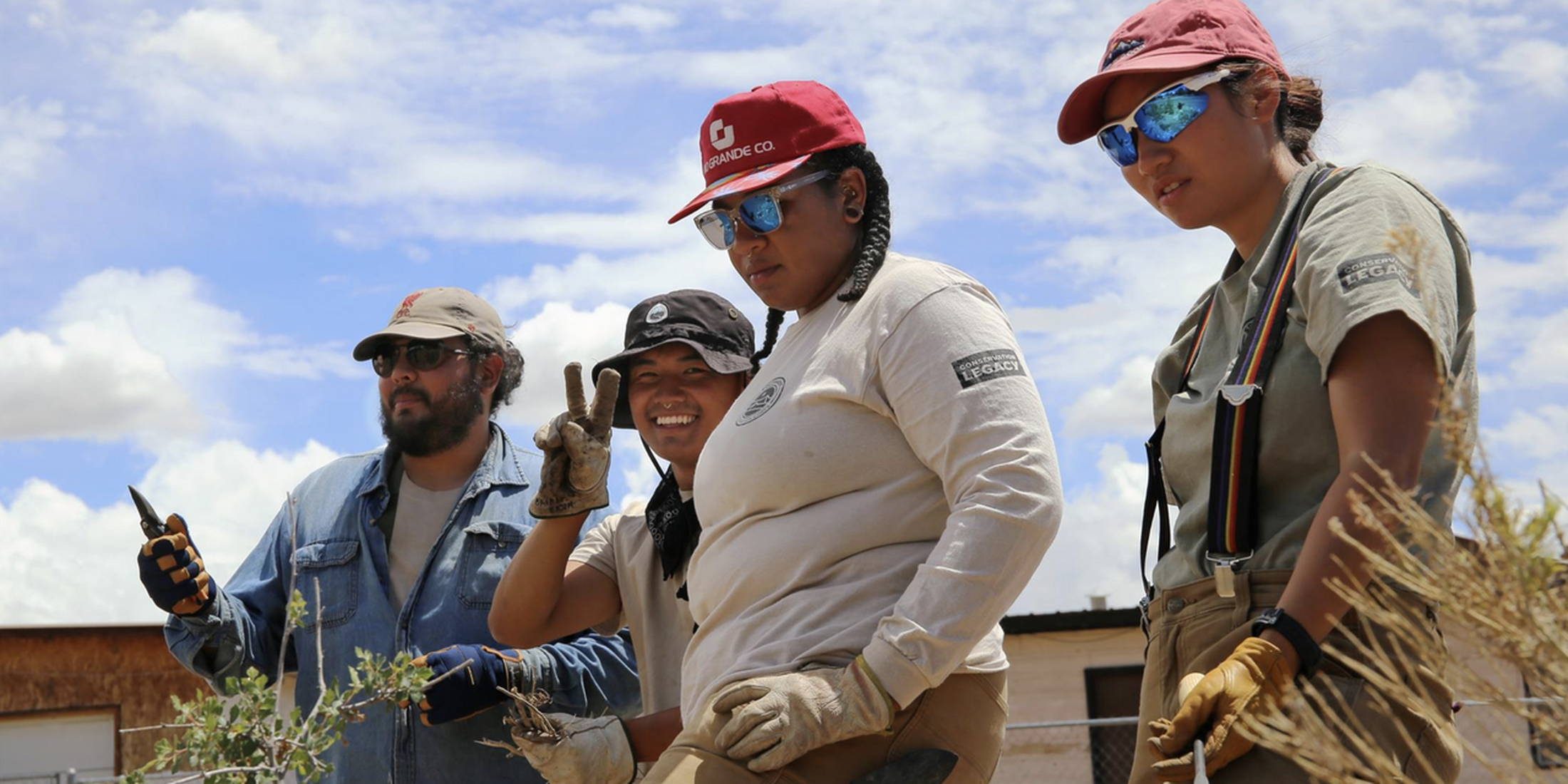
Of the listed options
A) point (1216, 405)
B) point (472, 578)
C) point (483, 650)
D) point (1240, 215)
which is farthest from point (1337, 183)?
point (472, 578)

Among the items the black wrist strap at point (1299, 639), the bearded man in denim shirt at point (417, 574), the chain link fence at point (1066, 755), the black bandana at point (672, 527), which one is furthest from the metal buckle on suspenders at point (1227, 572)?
the chain link fence at point (1066, 755)

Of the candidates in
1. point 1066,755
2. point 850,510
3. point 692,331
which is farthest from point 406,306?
point 1066,755

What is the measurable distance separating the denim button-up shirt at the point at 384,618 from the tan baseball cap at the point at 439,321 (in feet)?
1.07

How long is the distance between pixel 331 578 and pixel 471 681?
95 cm

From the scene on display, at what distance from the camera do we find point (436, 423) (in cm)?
476

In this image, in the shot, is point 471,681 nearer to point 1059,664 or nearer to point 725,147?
point 725,147

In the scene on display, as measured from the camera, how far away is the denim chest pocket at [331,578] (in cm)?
457

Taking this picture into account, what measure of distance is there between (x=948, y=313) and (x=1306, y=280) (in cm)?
64

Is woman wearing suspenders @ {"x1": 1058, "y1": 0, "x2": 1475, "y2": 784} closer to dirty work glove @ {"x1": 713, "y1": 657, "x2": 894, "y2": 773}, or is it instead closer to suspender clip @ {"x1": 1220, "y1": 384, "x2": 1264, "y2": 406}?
suspender clip @ {"x1": 1220, "y1": 384, "x2": 1264, "y2": 406}

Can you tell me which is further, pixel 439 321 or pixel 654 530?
pixel 439 321

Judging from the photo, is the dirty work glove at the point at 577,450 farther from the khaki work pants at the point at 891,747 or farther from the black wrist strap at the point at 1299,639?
the black wrist strap at the point at 1299,639

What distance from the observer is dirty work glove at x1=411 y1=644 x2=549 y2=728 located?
3846 mm

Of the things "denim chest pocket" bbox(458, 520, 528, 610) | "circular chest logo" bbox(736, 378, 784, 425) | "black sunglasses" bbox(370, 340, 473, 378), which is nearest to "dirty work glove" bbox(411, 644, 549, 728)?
"denim chest pocket" bbox(458, 520, 528, 610)

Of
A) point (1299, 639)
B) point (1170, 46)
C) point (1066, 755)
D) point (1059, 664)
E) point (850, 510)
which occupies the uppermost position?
point (1170, 46)
